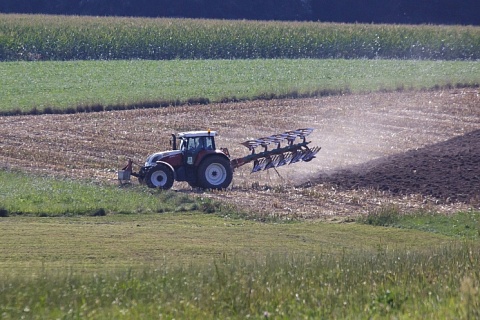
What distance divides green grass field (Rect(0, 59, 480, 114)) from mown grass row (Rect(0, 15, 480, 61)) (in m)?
5.81

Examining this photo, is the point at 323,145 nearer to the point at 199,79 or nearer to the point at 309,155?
the point at 309,155

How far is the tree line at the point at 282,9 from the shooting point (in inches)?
3474

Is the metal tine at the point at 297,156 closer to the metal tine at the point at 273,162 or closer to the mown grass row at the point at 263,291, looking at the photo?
the metal tine at the point at 273,162

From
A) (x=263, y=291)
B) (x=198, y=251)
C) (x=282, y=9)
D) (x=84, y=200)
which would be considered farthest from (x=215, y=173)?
(x=282, y=9)

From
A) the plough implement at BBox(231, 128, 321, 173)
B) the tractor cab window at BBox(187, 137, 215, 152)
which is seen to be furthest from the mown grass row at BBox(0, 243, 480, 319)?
the plough implement at BBox(231, 128, 321, 173)

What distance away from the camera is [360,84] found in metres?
44.7

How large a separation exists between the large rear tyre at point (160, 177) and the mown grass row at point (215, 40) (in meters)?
36.0

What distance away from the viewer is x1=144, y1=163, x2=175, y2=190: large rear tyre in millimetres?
23938

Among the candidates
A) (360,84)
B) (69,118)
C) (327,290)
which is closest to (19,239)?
(327,290)

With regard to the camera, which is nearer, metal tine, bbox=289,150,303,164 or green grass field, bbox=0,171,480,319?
green grass field, bbox=0,171,480,319

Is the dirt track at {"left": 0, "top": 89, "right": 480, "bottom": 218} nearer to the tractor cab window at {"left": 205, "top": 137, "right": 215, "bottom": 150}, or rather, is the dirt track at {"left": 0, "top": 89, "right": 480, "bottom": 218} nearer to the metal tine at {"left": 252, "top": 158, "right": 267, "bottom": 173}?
the metal tine at {"left": 252, "top": 158, "right": 267, "bottom": 173}

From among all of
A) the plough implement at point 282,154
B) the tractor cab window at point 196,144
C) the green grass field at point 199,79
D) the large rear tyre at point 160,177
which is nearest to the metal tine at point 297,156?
the plough implement at point 282,154

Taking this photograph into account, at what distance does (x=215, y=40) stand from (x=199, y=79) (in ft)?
55.1

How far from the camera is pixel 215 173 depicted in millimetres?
24500
